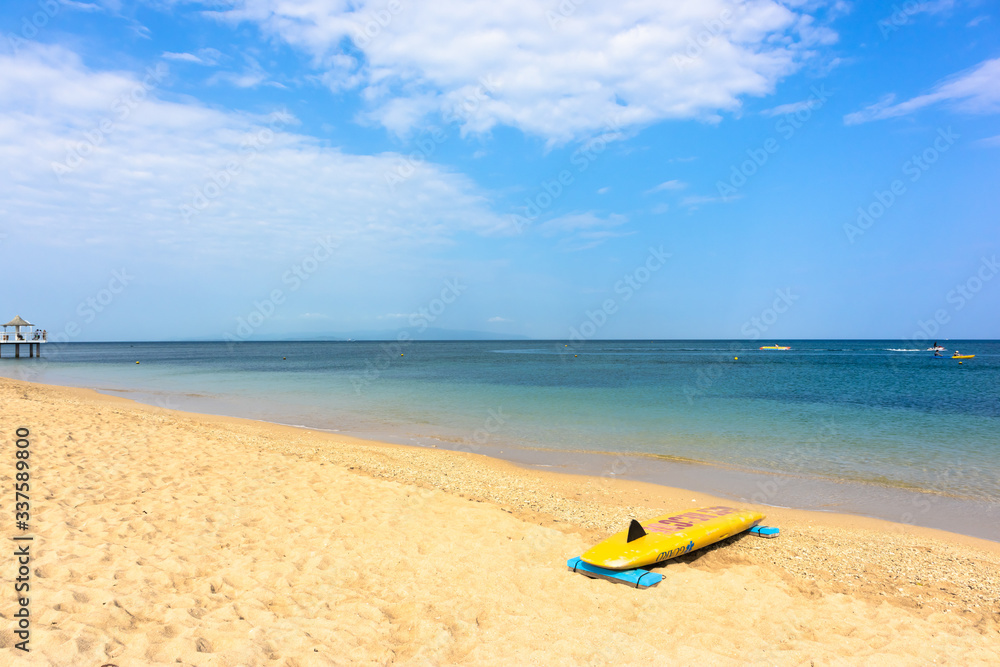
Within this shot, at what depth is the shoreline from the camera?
30.1 ft

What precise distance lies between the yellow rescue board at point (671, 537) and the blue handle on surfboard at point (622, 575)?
2.0 inches

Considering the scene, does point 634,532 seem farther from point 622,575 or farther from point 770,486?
point 770,486

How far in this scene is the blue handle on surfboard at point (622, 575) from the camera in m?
5.92

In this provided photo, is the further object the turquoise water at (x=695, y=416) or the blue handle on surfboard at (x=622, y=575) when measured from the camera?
the turquoise water at (x=695, y=416)

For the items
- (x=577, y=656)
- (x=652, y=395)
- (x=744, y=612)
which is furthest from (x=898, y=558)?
(x=652, y=395)

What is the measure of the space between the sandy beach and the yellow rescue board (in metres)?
0.29

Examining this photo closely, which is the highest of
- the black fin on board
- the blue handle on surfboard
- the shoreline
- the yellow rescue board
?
the black fin on board

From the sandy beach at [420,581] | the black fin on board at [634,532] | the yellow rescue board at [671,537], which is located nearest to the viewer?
the sandy beach at [420,581]

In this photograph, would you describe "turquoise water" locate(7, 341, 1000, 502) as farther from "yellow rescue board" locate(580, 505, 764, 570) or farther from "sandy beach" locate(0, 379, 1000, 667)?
"yellow rescue board" locate(580, 505, 764, 570)

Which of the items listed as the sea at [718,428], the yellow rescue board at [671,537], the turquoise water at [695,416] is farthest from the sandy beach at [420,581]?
the turquoise water at [695,416]

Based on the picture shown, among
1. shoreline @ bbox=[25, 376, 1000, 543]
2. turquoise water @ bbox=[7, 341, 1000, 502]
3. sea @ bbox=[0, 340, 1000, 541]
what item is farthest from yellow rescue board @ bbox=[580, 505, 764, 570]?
turquoise water @ bbox=[7, 341, 1000, 502]

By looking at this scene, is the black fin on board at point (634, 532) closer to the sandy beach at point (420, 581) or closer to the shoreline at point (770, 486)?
the sandy beach at point (420, 581)

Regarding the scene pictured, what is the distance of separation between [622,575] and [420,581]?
93.5 inches

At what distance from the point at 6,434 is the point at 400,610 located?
1031 cm
